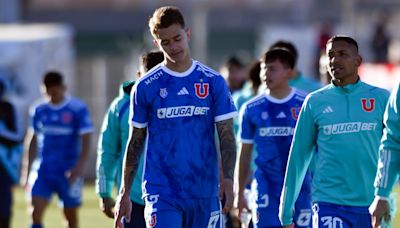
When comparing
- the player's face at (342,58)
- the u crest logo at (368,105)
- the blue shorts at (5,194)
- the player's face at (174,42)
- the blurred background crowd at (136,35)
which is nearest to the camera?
the player's face at (174,42)

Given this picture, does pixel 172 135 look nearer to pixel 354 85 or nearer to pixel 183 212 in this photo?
pixel 183 212

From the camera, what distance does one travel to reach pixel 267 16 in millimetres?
52750

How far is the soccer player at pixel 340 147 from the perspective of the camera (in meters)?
9.74

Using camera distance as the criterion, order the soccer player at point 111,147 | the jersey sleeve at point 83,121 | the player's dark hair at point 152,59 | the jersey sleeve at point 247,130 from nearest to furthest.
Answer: the player's dark hair at point 152,59
the soccer player at point 111,147
the jersey sleeve at point 247,130
the jersey sleeve at point 83,121

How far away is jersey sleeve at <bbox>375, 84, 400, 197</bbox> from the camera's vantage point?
27.1 feet

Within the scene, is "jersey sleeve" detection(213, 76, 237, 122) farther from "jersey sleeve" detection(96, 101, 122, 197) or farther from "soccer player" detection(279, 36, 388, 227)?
"jersey sleeve" detection(96, 101, 122, 197)

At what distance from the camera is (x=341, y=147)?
9781 mm

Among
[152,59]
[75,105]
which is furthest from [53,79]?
[152,59]

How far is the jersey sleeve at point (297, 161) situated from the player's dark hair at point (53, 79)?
661cm

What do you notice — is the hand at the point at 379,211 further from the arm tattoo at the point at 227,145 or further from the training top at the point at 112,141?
the training top at the point at 112,141

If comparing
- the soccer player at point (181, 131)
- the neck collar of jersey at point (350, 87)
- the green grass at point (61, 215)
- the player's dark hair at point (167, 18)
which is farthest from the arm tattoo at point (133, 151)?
the green grass at point (61, 215)

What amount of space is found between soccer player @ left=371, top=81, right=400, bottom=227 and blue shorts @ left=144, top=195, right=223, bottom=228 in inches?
60.7

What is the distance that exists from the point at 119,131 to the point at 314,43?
23.8 meters

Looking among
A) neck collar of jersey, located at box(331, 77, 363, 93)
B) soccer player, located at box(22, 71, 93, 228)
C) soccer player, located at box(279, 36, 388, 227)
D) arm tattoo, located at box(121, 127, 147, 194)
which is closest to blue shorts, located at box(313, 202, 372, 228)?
soccer player, located at box(279, 36, 388, 227)
